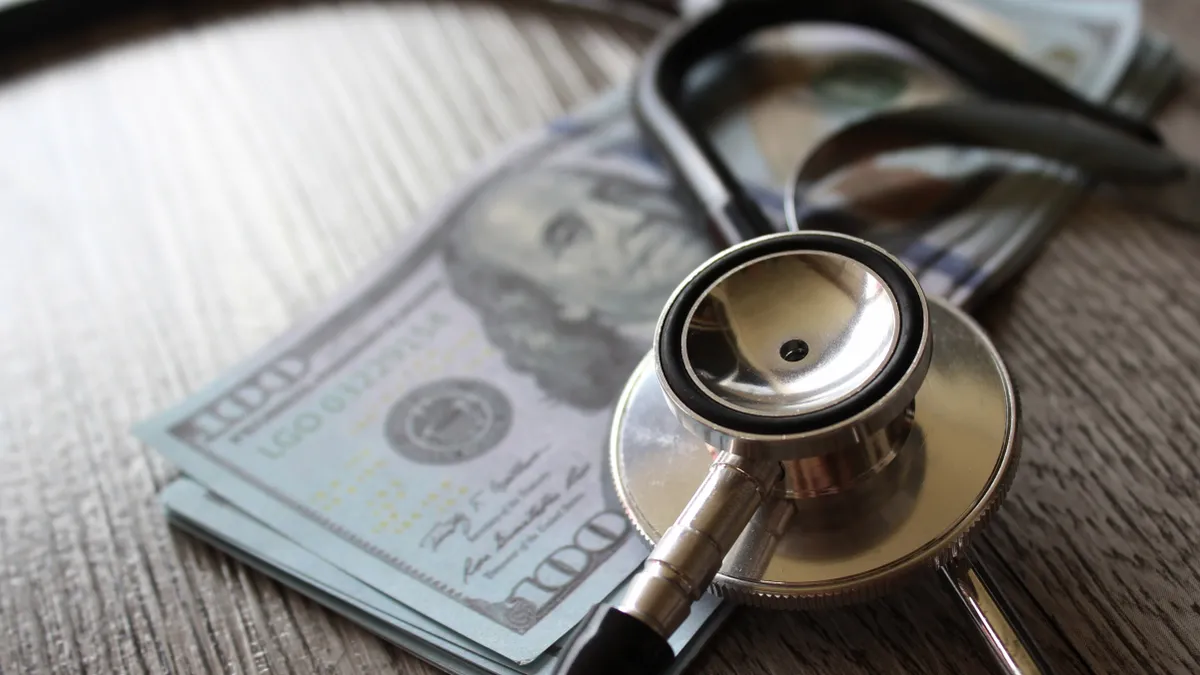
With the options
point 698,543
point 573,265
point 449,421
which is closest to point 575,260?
point 573,265

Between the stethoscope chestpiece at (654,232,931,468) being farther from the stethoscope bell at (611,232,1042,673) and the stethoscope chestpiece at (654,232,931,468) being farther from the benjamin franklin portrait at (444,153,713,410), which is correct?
the benjamin franklin portrait at (444,153,713,410)

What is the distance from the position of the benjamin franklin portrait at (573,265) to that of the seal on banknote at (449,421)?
24mm

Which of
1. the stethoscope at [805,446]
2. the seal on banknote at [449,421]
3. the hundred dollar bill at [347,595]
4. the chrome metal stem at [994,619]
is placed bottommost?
the hundred dollar bill at [347,595]

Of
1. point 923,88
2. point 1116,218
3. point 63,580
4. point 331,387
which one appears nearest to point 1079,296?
point 1116,218

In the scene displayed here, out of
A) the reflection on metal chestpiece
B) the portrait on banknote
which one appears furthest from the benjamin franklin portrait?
the reflection on metal chestpiece

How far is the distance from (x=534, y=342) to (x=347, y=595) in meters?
0.15

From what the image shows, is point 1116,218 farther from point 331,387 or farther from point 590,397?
point 331,387

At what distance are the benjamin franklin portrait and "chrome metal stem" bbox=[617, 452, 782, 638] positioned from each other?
0.14m

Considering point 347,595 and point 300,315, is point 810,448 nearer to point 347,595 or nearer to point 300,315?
point 347,595

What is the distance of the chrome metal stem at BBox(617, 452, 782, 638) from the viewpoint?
314 mm

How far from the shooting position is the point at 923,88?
0.58 m

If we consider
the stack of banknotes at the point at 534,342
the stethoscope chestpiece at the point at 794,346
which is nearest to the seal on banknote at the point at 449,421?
the stack of banknotes at the point at 534,342

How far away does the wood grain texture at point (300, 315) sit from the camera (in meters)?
0.38

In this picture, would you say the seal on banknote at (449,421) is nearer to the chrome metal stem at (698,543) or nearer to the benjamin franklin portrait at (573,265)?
the benjamin franklin portrait at (573,265)
